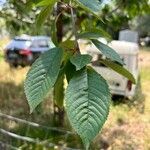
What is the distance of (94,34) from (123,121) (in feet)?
30.6

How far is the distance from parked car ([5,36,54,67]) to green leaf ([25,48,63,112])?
17.8m

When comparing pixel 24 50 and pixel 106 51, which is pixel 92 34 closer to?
pixel 106 51

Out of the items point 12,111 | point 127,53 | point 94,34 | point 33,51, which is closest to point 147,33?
point 33,51

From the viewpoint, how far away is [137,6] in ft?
18.6

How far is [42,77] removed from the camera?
0.89 m

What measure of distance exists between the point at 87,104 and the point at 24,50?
1864 cm

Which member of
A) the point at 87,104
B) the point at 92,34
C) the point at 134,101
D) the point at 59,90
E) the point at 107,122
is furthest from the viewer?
the point at 134,101

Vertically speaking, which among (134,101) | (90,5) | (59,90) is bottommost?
(134,101)

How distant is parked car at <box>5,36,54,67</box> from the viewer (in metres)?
19.0

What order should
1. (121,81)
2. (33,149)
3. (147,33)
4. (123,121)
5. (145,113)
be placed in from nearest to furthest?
(33,149), (123,121), (145,113), (121,81), (147,33)

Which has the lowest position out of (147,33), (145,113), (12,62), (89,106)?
(147,33)

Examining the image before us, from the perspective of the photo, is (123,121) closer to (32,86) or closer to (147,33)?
(32,86)

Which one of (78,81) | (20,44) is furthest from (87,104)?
(20,44)

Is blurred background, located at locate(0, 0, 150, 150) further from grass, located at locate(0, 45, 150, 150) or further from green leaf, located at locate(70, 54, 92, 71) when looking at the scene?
Answer: green leaf, located at locate(70, 54, 92, 71)
